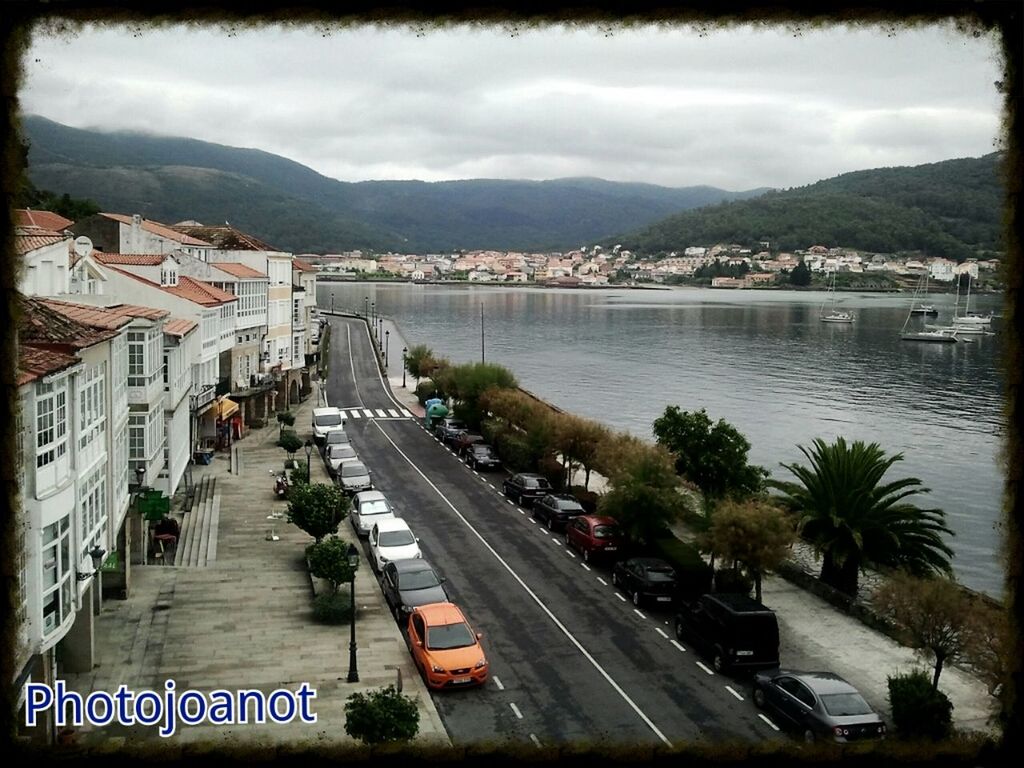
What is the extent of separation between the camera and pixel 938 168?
141375 millimetres

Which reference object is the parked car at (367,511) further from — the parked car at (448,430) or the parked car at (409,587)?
the parked car at (448,430)

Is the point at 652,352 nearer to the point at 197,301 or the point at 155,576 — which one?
the point at 197,301

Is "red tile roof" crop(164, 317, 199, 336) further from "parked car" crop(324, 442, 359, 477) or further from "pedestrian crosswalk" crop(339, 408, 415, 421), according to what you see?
"pedestrian crosswalk" crop(339, 408, 415, 421)

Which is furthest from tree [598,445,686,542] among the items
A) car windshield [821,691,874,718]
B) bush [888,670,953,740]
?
car windshield [821,691,874,718]

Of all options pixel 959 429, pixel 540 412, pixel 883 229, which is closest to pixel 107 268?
pixel 540 412

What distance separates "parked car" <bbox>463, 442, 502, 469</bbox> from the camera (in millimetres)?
36500

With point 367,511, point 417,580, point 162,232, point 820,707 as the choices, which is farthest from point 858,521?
point 162,232

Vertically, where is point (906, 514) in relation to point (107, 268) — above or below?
below

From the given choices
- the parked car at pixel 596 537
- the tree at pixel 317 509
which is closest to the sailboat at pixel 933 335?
the parked car at pixel 596 537

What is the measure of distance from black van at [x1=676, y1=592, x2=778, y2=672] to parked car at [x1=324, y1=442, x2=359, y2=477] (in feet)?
63.5

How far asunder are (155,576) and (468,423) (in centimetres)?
2372

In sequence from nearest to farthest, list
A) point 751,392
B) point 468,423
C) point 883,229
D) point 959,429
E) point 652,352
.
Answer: point 468,423 < point 959,429 < point 751,392 < point 652,352 < point 883,229

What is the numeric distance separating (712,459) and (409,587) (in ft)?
30.0

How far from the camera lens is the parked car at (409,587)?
61.3ft
